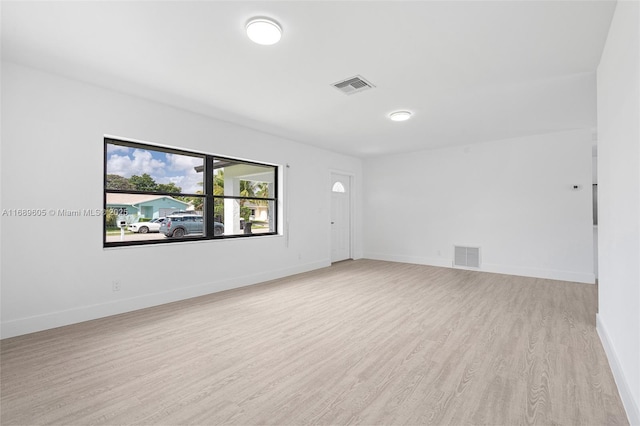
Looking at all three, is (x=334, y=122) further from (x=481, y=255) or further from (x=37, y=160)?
(x=481, y=255)

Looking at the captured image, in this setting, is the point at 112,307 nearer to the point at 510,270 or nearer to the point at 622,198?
the point at 622,198

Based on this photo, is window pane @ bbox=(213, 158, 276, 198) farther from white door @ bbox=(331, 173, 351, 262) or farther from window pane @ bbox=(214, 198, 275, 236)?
white door @ bbox=(331, 173, 351, 262)

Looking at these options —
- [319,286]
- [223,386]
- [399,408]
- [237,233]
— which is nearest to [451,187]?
[319,286]

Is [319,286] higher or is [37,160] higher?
[37,160]

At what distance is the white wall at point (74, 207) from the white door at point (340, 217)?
3.32 metres

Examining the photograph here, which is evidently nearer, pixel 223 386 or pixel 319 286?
pixel 223 386

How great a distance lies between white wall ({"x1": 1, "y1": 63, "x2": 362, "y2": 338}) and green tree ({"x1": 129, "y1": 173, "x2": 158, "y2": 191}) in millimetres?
411

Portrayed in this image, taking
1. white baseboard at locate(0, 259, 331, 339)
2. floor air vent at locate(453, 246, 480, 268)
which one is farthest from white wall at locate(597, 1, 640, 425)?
white baseboard at locate(0, 259, 331, 339)

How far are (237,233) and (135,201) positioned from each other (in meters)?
1.67

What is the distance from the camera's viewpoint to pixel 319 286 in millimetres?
5039

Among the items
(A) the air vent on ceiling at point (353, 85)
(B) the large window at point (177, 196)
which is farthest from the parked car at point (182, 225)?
(A) the air vent on ceiling at point (353, 85)

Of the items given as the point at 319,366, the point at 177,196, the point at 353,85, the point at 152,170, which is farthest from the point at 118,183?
the point at 319,366

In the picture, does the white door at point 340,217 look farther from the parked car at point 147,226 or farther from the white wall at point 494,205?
the parked car at point 147,226

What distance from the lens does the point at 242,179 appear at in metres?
5.34
